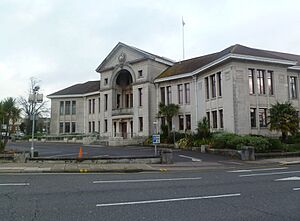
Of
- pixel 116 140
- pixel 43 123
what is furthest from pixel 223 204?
pixel 43 123

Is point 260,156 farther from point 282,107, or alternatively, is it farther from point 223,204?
point 223,204

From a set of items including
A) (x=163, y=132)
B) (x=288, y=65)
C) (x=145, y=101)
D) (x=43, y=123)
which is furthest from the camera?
(x=43, y=123)

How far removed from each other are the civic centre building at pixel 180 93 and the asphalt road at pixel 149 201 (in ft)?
54.1

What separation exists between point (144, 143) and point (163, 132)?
305 cm

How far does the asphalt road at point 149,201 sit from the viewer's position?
18.0 ft

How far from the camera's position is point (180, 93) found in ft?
115

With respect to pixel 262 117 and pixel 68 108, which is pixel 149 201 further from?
pixel 68 108

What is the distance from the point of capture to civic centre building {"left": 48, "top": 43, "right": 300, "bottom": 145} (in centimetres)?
2634

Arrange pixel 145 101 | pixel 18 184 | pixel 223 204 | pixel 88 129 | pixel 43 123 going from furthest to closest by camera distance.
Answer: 1. pixel 43 123
2. pixel 88 129
3. pixel 145 101
4. pixel 18 184
5. pixel 223 204

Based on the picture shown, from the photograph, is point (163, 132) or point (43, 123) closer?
point (163, 132)

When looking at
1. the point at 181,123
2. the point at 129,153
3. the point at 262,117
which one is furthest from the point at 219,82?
the point at 129,153

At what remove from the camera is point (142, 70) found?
3828 centimetres

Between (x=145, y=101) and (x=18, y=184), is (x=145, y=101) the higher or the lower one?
the higher one

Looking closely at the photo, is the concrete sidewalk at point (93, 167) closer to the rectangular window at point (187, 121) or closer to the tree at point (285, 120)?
the tree at point (285, 120)
